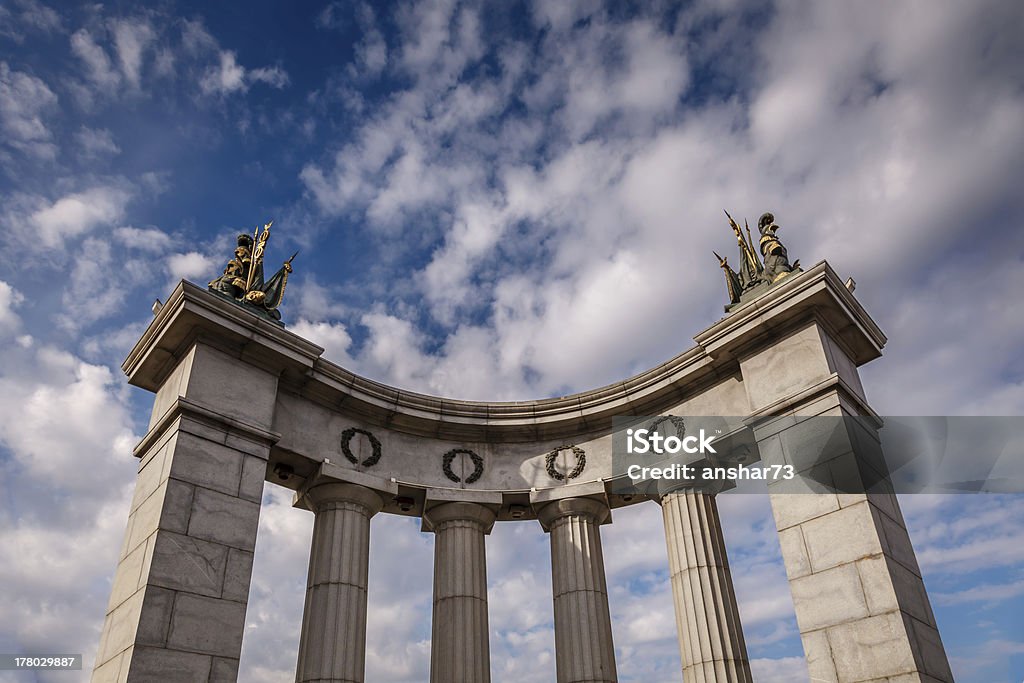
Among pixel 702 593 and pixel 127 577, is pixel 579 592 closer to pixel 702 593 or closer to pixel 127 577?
pixel 702 593

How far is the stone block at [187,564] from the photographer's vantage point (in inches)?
803

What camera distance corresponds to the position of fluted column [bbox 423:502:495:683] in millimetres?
27891

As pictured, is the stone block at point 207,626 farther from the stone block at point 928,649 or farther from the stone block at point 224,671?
the stone block at point 928,649

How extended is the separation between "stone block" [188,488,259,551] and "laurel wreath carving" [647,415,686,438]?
15.7 m

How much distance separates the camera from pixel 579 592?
95.4 ft

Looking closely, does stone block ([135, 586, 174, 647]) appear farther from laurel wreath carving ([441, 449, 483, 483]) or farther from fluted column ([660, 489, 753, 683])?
fluted column ([660, 489, 753, 683])

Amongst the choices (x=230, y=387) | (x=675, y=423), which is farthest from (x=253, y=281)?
(x=675, y=423)

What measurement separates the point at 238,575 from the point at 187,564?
1.62 meters

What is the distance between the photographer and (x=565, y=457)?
32.2 meters

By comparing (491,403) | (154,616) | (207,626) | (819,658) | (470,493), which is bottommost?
(819,658)

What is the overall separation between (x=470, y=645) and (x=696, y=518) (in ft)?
32.6

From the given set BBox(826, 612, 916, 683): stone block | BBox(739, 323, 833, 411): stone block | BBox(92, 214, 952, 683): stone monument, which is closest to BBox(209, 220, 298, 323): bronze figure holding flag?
BBox(92, 214, 952, 683): stone monument

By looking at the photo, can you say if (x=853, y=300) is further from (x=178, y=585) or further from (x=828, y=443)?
(x=178, y=585)

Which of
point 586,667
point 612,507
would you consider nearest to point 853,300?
point 612,507
